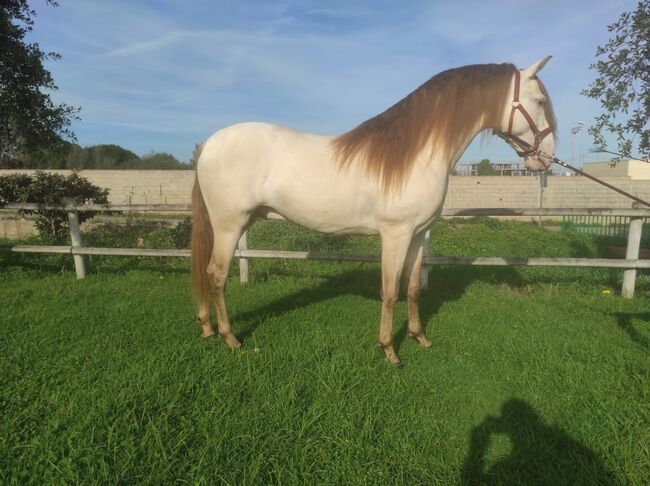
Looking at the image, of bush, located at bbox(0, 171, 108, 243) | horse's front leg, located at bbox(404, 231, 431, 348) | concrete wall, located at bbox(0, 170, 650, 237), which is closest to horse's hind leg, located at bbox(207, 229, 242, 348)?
horse's front leg, located at bbox(404, 231, 431, 348)

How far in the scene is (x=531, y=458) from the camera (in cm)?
196

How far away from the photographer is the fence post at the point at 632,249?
4410 millimetres

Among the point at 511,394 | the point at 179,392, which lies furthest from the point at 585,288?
the point at 179,392

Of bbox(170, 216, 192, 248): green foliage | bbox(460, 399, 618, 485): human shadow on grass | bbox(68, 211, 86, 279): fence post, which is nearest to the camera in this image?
bbox(460, 399, 618, 485): human shadow on grass

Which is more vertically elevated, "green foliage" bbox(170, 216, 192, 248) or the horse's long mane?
the horse's long mane

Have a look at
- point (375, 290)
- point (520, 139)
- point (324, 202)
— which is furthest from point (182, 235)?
point (520, 139)

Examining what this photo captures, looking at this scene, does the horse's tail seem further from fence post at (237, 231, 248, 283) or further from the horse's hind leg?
fence post at (237, 231, 248, 283)

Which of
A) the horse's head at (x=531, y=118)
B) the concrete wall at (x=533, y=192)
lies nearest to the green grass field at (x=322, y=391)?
the horse's head at (x=531, y=118)

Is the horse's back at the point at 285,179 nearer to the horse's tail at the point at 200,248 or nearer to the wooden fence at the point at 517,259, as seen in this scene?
the horse's tail at the point at 200,248

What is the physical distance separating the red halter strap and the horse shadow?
1821 mm

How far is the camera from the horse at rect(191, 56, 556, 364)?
2809 mm

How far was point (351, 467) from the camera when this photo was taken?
1.87 meters

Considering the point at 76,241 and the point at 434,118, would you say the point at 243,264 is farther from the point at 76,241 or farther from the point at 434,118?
the point at 434,118

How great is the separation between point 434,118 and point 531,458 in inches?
86.1
